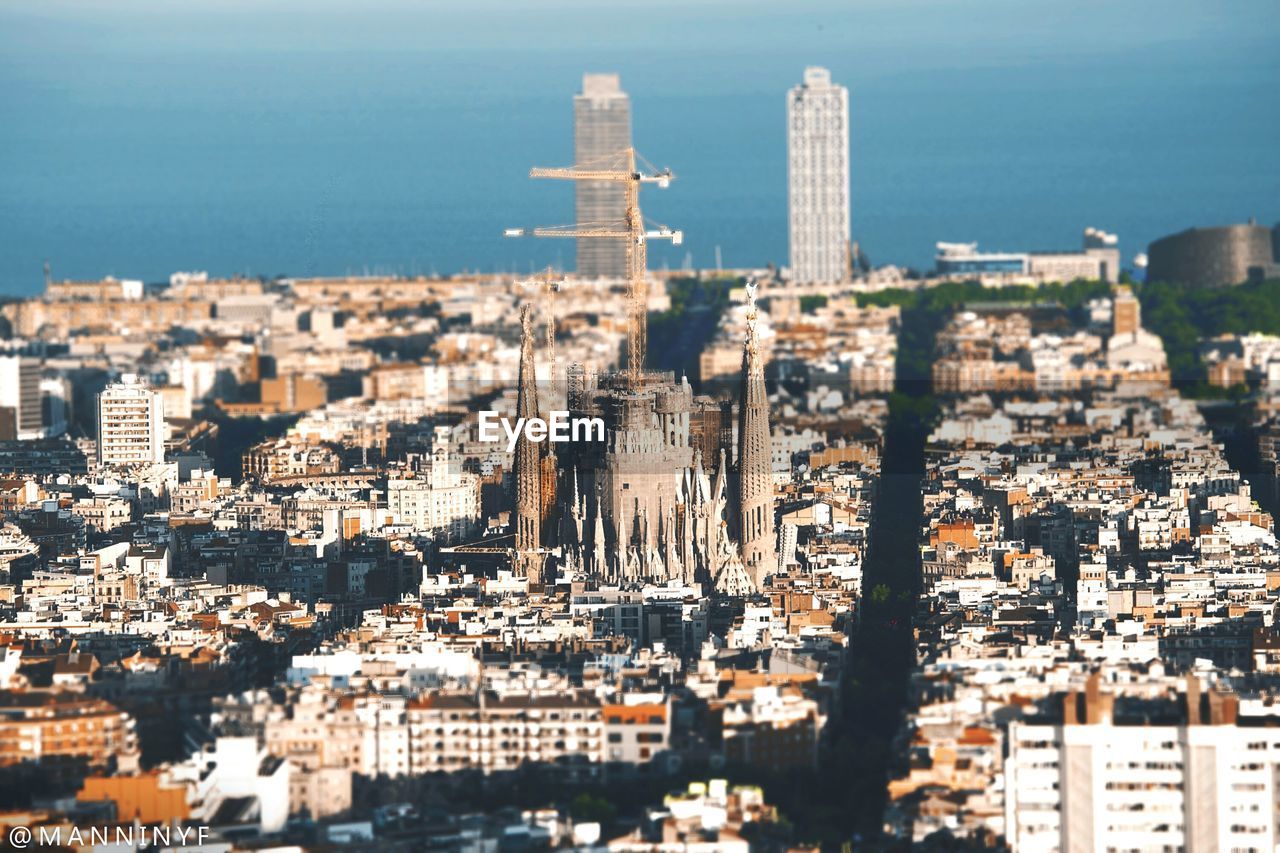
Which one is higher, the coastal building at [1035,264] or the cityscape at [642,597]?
the coastal building at [1035,264]

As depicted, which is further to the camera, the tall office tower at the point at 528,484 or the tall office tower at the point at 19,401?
the tall office tower at the point at 19,401

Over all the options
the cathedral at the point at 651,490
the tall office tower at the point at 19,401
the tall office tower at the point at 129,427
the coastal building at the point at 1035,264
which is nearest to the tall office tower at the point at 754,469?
the cathedral at the point at 651,490

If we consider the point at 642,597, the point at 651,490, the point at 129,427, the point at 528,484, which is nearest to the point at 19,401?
the point at 129,427

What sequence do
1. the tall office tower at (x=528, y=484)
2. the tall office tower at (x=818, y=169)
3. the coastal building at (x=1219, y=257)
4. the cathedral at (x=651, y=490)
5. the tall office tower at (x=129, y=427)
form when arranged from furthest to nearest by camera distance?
the tall office tower at (x=818, y=169) → the coastal building at (x=1219, y=257) → the tall office tower at (x=129, y=427) → the tall office tower at (x=528, y=484) → the cathedral at (x=651, y=490)

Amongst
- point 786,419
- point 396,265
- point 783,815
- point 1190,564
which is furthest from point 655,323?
point 783,815

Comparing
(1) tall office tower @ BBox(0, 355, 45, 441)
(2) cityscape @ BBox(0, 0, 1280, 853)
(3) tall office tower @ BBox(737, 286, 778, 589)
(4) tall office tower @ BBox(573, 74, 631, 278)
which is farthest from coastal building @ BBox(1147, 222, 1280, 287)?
(3) tall office tower @ BBox(737, 286, 778, 589)

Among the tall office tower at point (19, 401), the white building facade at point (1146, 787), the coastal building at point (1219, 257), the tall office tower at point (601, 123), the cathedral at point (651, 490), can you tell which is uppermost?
the tall office tower at point (601, 123)

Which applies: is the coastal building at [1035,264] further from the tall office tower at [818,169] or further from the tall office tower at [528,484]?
the tall office tower at [528,484]
